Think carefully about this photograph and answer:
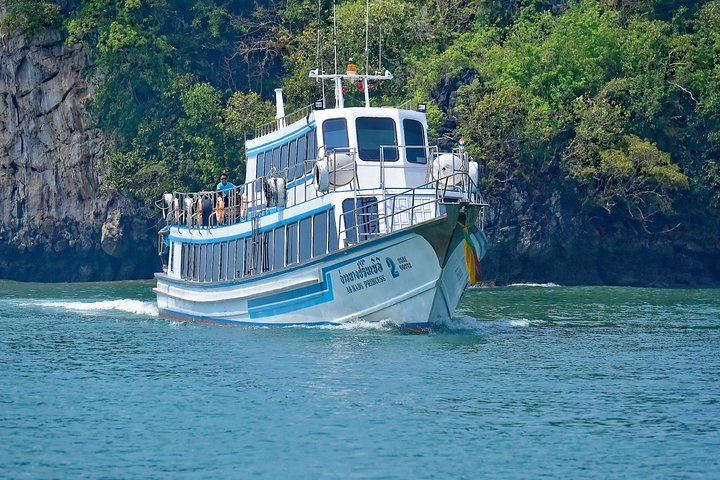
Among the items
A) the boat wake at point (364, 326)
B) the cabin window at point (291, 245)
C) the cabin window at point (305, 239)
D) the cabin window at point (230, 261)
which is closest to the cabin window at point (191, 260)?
the cabin window at point (230, 261)

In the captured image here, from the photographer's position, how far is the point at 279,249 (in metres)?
32.3

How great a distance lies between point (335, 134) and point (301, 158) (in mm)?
1618

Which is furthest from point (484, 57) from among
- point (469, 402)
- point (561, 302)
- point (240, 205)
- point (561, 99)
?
point (469, 402)

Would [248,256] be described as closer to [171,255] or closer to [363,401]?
[171,255]

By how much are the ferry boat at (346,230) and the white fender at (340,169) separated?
28 mm

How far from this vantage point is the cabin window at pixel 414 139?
104ft

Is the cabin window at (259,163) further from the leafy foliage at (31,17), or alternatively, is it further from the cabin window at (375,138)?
the leafy foliage at (31,17)

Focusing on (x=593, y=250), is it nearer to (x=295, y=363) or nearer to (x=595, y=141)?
(x=595, y=141)

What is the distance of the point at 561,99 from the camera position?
50781mm

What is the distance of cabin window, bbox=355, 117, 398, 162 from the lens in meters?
31.5

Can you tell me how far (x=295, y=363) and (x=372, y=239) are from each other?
4085 millimetres

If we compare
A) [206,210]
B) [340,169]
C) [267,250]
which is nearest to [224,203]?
[206,210]

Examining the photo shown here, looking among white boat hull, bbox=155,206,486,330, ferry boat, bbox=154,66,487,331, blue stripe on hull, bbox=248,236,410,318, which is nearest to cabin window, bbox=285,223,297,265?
ferry boat, bbox=154,66,487,331

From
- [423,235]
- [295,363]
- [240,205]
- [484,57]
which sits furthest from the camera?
[484,57]
